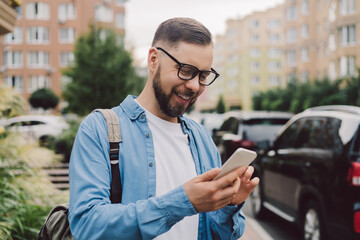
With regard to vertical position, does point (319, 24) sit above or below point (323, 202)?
above

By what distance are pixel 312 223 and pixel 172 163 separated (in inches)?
145

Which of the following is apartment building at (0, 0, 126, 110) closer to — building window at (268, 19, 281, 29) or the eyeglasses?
building window at (268, 19, 281, 29)

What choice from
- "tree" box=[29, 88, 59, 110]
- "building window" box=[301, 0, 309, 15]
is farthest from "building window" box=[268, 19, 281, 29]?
"tree" box=[29, 88, 59, 110]

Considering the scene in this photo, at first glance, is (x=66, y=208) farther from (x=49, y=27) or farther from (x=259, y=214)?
(x=49, y=27)

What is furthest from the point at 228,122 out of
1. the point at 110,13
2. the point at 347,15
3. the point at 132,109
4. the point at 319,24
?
the point at 110,13

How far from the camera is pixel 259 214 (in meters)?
7.20

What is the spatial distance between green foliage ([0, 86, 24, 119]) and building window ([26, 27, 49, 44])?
166ft

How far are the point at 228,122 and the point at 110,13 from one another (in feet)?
161

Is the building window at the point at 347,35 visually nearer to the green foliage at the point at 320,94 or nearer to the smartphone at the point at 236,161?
the green foliage at the point at 320,94

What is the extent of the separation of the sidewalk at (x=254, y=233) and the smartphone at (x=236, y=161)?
452cm

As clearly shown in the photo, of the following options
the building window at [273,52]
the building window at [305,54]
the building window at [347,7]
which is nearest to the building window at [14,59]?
the building window at [305,54]

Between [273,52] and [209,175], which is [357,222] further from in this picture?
[273,52]

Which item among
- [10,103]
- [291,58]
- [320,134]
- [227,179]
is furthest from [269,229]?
[291,58]

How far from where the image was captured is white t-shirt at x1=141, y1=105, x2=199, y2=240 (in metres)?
1.78
